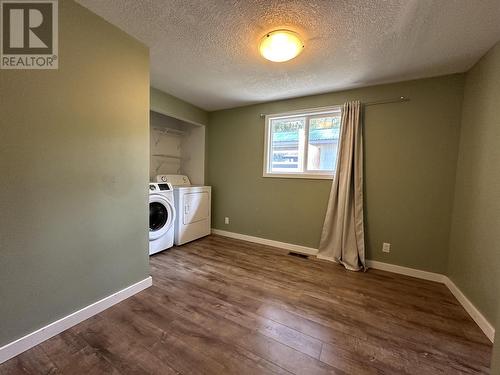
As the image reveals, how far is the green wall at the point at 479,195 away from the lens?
1469 millimetres

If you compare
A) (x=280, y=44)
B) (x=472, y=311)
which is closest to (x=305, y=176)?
(x=280, y=44)

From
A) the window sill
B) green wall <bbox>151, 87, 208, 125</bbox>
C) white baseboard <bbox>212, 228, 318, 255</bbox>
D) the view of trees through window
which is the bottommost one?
white baseboard <bbox>212, 228, 318, 255</bbox>

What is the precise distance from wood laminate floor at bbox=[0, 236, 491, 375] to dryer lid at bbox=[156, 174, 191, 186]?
1.48 m

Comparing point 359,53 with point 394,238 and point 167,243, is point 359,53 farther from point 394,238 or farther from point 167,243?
point 167,243

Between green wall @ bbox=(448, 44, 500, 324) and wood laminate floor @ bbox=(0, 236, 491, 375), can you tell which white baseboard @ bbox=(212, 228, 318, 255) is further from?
green wall @ bbox=(448, 44, 500, 324)

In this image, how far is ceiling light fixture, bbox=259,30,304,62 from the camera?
1496 millimetres

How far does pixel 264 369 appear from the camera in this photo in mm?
1116

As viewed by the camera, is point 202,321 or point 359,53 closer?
point 202,321

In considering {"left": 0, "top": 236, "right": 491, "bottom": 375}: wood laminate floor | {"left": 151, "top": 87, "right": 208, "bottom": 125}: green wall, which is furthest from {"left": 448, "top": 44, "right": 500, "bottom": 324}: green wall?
{"left": 151, "top": 87, "right": 208, "bottom": 125}: green wall

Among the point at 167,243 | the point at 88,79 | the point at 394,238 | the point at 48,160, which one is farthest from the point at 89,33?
the point at 394,238

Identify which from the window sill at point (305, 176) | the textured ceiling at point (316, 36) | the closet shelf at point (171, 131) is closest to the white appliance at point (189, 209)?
the closet shelf at point (171, 131)

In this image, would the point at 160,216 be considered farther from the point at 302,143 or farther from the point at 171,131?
the point at 302,143

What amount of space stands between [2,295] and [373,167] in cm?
327

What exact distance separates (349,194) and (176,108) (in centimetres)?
270
